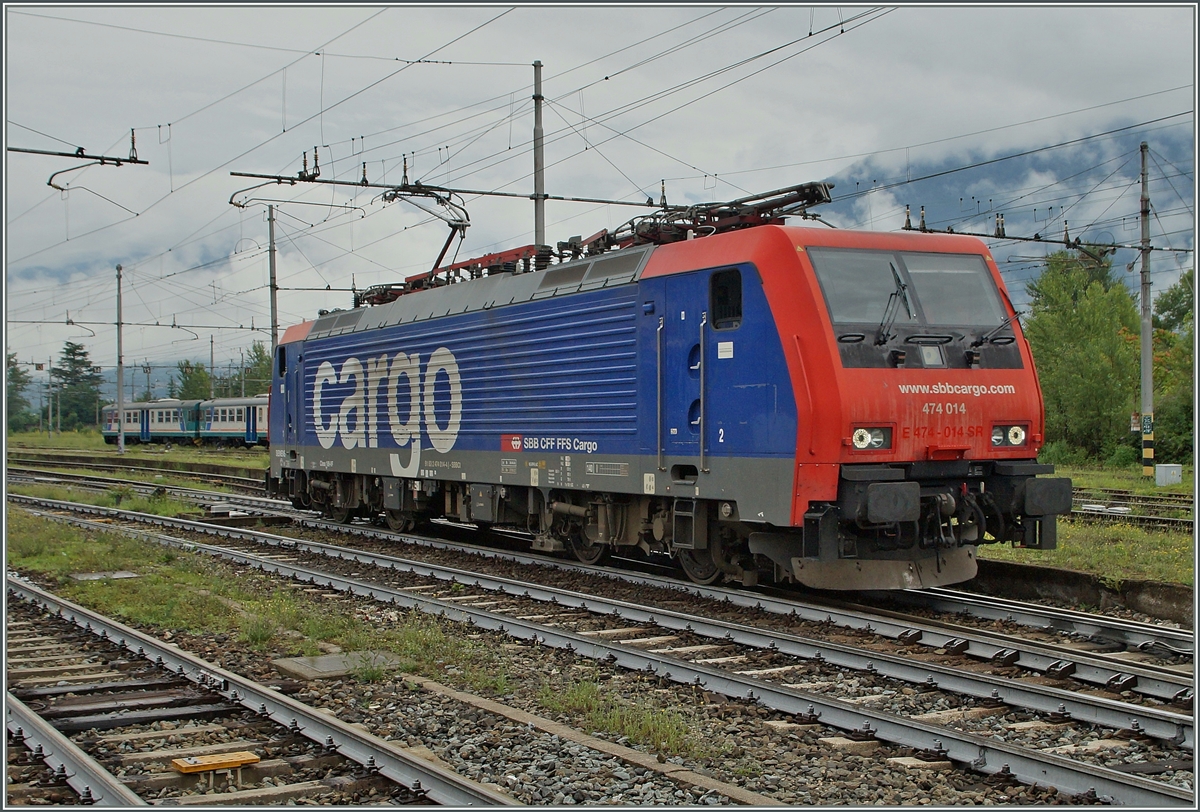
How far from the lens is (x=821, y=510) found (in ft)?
31.4

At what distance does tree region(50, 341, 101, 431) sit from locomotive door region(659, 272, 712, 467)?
273 feet

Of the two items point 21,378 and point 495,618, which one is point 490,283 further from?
point 21,378

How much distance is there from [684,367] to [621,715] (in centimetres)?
497

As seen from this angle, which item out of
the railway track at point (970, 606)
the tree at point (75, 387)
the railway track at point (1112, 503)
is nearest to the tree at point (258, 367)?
the tree at point (75, 387)

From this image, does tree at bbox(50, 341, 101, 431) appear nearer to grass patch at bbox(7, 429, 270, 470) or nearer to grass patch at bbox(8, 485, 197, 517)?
grass patch at bbox(7, 429, 270, 470)

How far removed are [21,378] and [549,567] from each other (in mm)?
94977

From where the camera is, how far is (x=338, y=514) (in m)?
20.2

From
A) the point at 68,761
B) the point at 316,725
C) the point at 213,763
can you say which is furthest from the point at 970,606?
the point at 68,761

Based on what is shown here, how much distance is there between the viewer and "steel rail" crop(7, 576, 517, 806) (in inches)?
212

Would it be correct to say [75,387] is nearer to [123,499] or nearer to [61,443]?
[61,443]

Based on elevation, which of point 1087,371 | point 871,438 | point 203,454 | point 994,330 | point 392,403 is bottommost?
point 203,454

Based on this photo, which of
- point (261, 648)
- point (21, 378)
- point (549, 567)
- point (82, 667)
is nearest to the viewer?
point (82, 667)

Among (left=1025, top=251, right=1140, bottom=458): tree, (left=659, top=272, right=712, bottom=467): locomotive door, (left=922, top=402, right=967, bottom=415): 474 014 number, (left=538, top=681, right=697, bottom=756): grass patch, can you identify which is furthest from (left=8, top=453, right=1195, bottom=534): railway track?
(left=1025, top=251, right=1140, bottom=458): tree

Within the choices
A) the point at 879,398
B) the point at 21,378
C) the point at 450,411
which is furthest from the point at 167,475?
the point at 21,378
